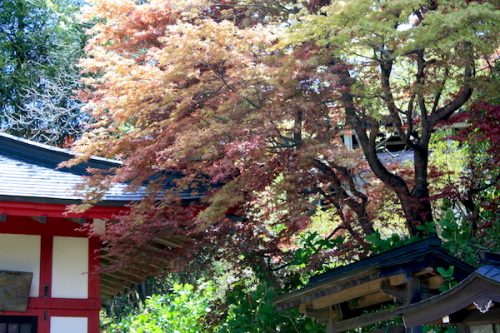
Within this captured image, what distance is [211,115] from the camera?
306 inches

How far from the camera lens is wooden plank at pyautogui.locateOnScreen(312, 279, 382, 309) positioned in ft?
20.4

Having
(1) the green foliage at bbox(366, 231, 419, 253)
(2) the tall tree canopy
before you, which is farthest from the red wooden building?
(1) the green foliage at bbox(366, 231, 419, 253)

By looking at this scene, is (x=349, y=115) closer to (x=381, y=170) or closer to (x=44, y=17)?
(x=381, y=170)

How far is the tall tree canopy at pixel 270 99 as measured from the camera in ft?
23.9

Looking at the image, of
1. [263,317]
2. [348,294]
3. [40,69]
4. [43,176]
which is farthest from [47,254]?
[40,69]

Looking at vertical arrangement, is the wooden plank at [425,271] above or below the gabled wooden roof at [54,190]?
below

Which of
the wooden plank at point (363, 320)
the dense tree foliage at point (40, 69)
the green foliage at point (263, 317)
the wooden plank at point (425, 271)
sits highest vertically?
the dense tree foliage at point (40, 69)

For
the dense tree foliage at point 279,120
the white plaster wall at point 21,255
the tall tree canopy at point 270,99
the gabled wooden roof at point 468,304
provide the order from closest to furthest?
the gabled wooden roof at point 468,304 → the tall tree canopy at point 270,99 → the dense tree foliage at point 279,120 → the white plaster wall at point 21,255

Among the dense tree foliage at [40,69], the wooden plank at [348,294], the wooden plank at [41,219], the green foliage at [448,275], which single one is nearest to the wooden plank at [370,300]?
the wooden plank at [348,294]

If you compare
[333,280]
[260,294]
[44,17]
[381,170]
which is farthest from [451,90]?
[44,17]

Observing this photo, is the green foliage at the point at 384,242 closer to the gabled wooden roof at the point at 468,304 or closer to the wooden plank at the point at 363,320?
the wooden plank at the point at 363,320

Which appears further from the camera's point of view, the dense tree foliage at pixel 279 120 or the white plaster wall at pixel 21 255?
the white plaster wall at pixel 21 255

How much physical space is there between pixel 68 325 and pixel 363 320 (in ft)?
10.8

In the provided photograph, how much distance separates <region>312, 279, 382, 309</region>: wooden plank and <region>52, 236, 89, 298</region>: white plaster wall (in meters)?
2.79
